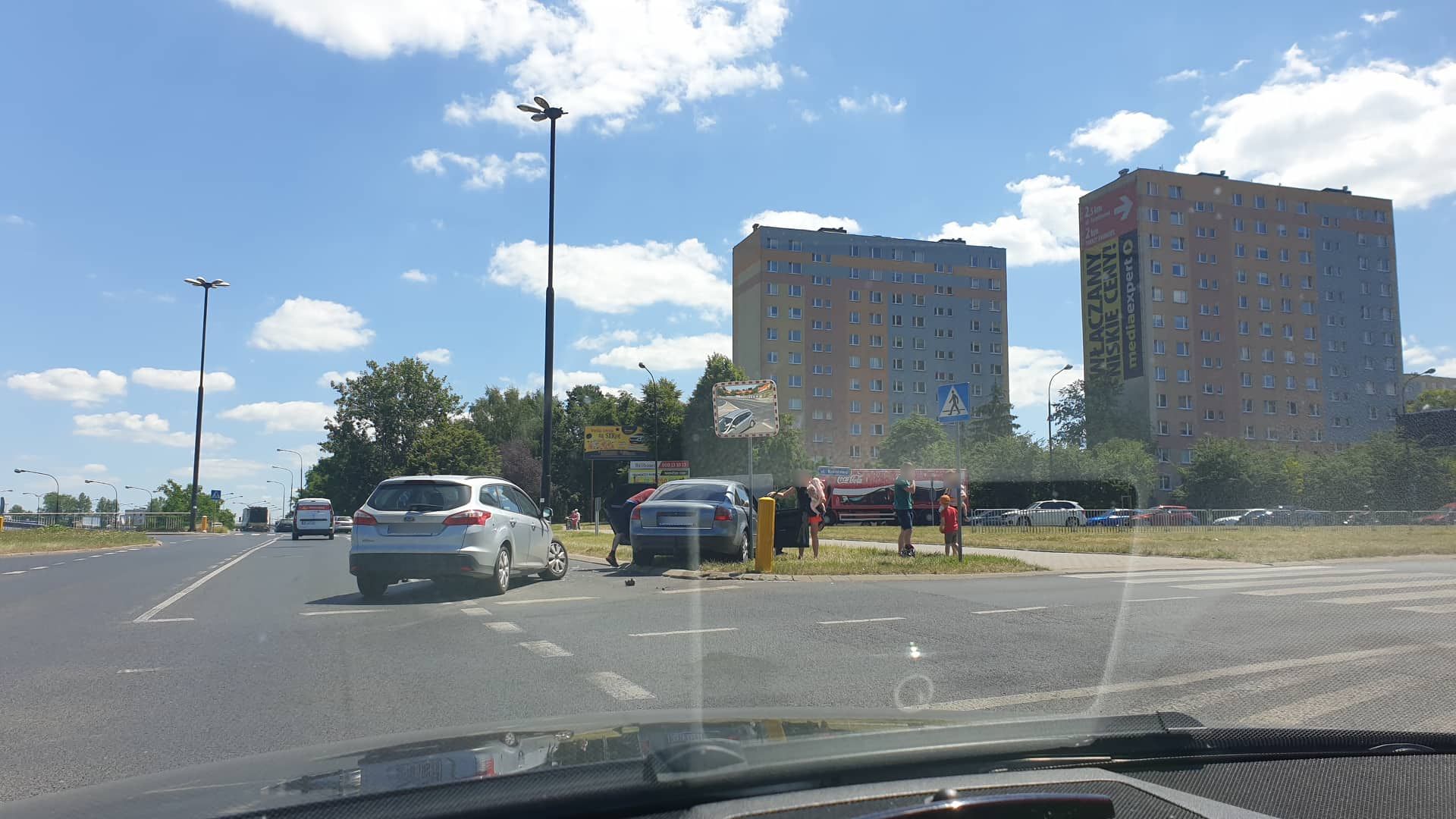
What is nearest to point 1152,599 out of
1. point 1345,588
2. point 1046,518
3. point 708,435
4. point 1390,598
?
point 1390,598

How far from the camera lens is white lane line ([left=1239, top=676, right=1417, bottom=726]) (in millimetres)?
5477

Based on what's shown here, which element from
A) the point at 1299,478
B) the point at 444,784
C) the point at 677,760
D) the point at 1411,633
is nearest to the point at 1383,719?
the point at 1411,633

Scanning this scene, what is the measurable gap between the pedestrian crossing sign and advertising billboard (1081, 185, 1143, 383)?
236 ft

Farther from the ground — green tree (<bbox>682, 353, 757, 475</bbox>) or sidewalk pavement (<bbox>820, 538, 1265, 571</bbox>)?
green tree (<bbox>682, 353, 757, 475</bbox>)

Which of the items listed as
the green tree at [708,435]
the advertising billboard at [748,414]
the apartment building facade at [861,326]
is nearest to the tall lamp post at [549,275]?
the advertising billboard at [748,414]

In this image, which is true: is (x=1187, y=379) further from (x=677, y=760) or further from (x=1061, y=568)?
(x=677, y=760)

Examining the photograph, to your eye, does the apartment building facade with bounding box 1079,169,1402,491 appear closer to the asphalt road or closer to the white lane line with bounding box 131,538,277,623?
the asphalt road

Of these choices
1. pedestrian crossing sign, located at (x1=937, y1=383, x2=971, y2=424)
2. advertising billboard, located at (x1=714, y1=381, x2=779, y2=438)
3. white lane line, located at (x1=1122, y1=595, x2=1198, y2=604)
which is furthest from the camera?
advertising billboard, located at (x1=714, y1=381, x2=779, y2=438)

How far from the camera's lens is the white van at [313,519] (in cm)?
4478

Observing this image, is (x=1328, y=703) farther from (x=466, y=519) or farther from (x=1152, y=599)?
(x=466, y=519)

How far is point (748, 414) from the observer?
2303 centimetres

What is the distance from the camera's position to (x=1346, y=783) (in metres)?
2.51

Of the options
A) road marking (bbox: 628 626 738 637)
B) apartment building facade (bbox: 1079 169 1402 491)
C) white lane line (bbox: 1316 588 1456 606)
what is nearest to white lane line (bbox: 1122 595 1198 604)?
white lane line (bbox: 1316 588 1456 606)

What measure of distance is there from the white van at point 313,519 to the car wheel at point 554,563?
3388cm
